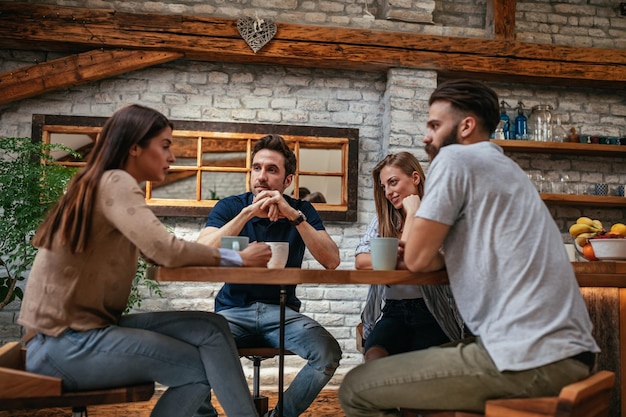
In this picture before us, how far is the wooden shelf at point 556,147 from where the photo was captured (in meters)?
5.23

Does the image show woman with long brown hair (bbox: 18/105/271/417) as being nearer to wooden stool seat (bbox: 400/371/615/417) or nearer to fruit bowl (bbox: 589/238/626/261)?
wooden stool seat (bbox: 400/371/615/417)

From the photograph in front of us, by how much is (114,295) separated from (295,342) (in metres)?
0.84

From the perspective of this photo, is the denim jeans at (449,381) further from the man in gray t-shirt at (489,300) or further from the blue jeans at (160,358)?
the blue jeans at (160,358)

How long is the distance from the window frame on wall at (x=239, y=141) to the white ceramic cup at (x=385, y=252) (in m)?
3.12

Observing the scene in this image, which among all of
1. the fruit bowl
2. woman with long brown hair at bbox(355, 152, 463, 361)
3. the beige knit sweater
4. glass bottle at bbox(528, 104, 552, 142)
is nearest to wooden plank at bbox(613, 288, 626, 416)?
the fruit bowl

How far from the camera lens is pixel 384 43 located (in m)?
5.11

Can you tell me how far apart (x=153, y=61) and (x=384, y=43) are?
5.71 ft

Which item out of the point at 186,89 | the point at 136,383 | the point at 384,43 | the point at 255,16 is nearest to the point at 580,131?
the point at 384,43

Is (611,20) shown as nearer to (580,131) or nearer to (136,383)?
(580,131)

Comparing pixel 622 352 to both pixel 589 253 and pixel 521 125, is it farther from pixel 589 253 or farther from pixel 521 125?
pixel 521 125

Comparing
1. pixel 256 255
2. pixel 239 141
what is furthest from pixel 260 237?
pixel 239 141

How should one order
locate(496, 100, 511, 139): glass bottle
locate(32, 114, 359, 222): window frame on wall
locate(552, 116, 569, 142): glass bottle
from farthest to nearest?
locate(552, 116, 569, 142): glass bottle
locate(496, 100, 511, 139): glass bottle
locate(32, 114, 359, 222): window frame on wall

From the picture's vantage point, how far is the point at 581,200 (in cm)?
527

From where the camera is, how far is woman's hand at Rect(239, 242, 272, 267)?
186 cm
